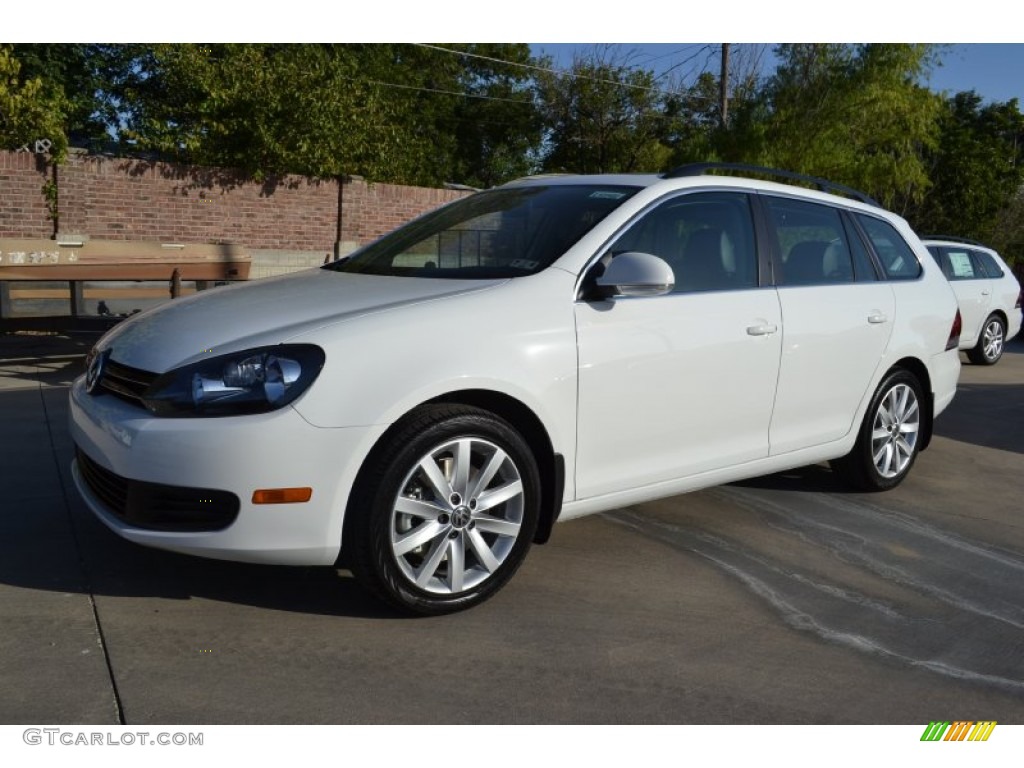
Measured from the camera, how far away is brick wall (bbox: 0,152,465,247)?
1377cm

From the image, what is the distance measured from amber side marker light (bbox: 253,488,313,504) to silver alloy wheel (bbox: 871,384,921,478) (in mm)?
3342

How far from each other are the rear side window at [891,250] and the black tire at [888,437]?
21.8 inches

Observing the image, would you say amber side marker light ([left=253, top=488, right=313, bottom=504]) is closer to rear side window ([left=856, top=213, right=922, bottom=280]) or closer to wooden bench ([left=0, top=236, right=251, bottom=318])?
rear side window ([left=856, top=213, right=922, bottom=280])

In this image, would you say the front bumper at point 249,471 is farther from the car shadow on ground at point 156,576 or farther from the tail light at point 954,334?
the tail light at point 954,334

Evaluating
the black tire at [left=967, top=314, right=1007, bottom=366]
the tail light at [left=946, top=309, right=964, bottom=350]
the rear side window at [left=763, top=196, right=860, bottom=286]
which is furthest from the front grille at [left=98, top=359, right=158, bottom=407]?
the black tire at [left=967, top=314, right=1007, bottom=366]

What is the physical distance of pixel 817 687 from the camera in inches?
132

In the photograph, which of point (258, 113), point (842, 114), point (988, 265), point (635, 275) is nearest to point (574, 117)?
point (842, 114)

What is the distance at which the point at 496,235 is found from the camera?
4.62 m

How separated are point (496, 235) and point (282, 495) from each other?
1.70 meters

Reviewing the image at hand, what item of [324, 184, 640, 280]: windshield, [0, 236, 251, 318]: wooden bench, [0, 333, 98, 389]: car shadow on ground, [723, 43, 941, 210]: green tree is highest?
[723, 43, 941, 210]: green tree

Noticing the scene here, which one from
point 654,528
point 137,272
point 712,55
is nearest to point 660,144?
point 712,55

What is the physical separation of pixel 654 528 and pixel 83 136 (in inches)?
934

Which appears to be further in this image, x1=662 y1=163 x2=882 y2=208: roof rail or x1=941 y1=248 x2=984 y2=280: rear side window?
x1=941 y1=248 x2=984 y2=280: rear side window

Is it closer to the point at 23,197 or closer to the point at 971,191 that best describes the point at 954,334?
the point at 23,197
